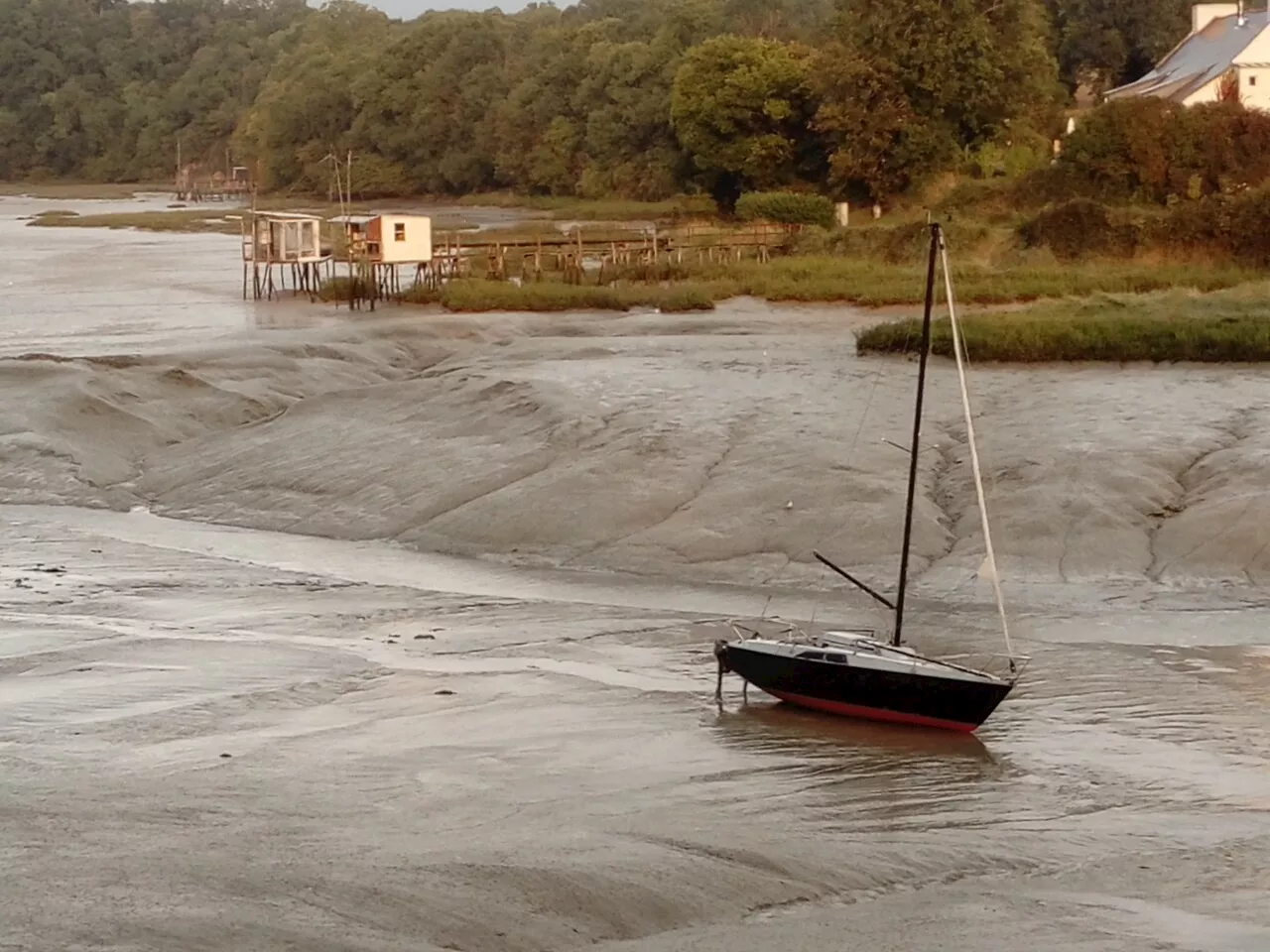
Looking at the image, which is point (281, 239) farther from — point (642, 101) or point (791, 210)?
point (642, 101)

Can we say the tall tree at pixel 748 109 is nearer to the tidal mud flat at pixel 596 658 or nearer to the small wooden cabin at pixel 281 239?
the small wooden cabin at pixel 281 239

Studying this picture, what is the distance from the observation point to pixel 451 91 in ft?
439

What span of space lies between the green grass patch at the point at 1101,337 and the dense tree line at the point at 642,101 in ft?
124

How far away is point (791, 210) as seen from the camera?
69.1 m

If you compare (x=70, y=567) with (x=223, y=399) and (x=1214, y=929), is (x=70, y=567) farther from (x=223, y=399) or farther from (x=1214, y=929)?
(x=1214, y=929)

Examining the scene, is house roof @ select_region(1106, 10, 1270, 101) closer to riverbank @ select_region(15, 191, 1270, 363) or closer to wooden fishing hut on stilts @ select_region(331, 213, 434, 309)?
riverbank @ select_region(15, 191, 1270, 363)

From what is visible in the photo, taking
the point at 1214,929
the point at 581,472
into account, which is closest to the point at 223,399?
the point at 581,472

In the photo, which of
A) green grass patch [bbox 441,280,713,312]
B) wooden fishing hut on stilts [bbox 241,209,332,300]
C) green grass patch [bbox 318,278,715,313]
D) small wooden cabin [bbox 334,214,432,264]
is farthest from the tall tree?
green grass patch [bbox 441,280,713,312]

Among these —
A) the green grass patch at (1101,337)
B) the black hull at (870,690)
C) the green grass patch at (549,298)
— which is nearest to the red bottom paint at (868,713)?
the black hull at (870,690)

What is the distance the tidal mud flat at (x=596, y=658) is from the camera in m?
11.0

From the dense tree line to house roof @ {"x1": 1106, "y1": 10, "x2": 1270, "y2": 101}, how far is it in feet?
15.3

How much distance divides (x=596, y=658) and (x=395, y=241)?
36.4m

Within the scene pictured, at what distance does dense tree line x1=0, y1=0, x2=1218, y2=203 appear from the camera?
73625mm

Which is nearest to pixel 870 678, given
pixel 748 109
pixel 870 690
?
pixel 870 690
